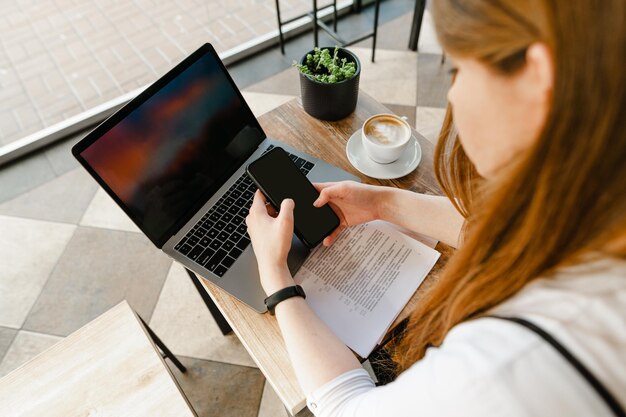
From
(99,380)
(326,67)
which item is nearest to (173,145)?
(326,67)

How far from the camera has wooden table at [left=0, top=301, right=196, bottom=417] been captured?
88cm

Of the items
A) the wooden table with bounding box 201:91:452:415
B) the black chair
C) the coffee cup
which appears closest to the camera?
the wooden table with bounding box 201:91:452:415

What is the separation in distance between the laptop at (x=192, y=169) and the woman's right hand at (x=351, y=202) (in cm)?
10

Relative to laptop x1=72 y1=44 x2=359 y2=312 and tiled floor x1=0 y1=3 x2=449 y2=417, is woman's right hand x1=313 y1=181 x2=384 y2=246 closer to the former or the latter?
laptop x1=72 y1=44 x2=359 y2=312

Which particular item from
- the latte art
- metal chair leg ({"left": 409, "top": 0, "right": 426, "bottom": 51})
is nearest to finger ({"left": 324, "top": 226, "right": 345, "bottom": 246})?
the latte art

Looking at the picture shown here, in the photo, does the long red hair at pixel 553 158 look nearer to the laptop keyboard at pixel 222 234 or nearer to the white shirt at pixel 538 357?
the white shirt at pixel 538 357

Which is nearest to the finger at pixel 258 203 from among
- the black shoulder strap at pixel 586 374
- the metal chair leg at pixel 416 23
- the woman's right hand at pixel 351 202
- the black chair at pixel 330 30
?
the woman's right hand at pixel 351 202

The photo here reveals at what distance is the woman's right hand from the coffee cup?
0.12m

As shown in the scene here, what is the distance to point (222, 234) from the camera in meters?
0.88

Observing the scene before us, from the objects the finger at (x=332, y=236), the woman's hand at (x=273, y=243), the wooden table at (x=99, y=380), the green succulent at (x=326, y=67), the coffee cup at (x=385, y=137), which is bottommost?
the wooden table at (x=99, y=380)

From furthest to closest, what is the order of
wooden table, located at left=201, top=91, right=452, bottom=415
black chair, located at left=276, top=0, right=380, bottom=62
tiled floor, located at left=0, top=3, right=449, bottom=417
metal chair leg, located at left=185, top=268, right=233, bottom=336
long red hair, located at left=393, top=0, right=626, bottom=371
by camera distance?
black chair, located at left=276, top=0, right=380, bottom=62
tiled floor, located at left=0, top=3, right=449, bottom=417
metal chair leg, located at left=185, top=268, right=233, bottom=336
wooden table, located at left=201, top=91, right=452, bottom=415
long red hair, located at left=393, top=0, right=626, bottom=371

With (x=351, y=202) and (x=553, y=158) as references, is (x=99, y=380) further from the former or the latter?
(x=553, y=158)

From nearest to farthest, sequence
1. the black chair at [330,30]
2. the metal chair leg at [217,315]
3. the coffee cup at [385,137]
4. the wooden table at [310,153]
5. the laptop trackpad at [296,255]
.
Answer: the wooden table at [310,153] → the laptop trackpad at [296,255] → the coffee cup at [385,137] → the metal chair leg at [217,315] → the black chair at [330,30]

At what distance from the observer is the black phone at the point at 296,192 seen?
32.8 inches
